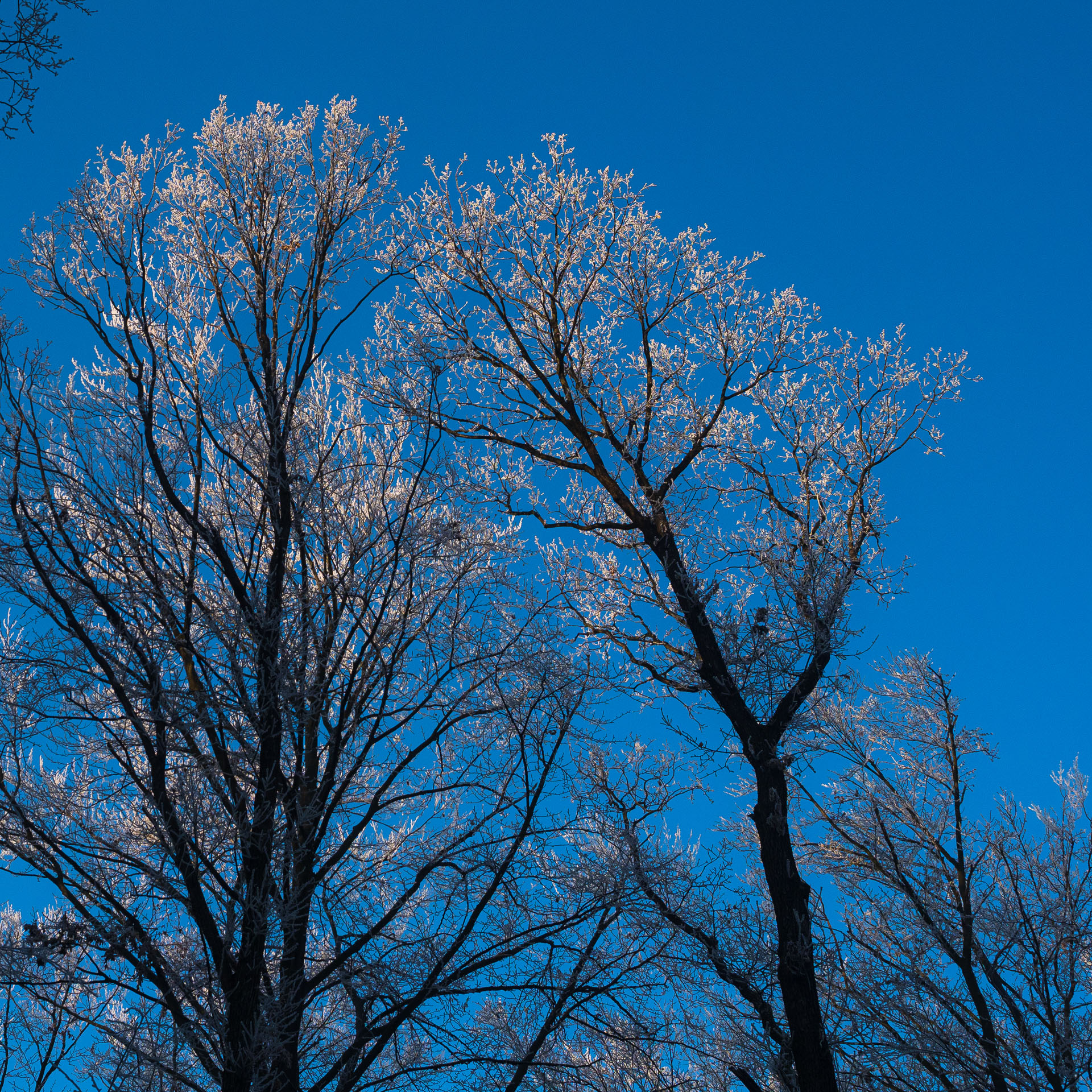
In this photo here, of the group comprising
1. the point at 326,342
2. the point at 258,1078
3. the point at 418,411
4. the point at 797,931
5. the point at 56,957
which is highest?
the point at 326,342

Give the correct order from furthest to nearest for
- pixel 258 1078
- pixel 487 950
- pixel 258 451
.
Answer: pixel 258 451 → pixel 487 950 → pixel 258 1078

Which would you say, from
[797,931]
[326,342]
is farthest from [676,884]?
[326,342]

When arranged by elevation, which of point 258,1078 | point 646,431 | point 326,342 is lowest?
point 258,1078

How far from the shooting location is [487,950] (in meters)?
5.72

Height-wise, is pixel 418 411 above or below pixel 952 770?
above

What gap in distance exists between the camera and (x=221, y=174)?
7.37 metres

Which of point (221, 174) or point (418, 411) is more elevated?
point (221, 174)

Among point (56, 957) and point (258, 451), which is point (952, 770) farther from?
point (56, 957)

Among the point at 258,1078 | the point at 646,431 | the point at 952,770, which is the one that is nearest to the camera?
the point at 258,1078

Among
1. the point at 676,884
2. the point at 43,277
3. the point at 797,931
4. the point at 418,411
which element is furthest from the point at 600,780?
the point at 43,277

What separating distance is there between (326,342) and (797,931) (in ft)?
18.8

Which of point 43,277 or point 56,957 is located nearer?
point 56,957

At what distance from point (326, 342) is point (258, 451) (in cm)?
101

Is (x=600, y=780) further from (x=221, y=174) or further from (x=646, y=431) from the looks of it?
(x=221, y=174)
